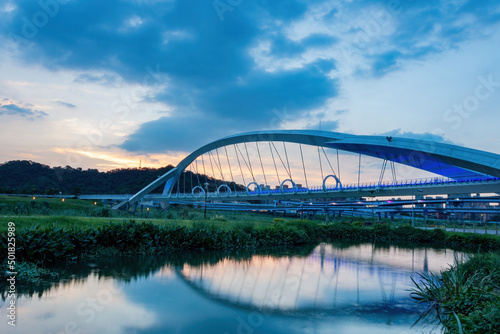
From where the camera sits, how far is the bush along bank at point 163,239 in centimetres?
1035

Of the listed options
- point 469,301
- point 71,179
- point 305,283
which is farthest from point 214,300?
point 71,179

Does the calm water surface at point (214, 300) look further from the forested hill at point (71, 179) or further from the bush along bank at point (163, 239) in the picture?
the forested hill at point (71, 179)

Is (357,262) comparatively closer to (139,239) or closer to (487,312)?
(139,239)

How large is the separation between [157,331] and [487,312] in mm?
5110

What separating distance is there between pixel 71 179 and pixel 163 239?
93.2m

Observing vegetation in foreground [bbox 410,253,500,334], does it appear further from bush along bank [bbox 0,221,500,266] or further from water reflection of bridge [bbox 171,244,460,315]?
bush along bank [bbox 0,221,500,266]

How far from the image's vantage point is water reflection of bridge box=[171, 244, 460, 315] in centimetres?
812

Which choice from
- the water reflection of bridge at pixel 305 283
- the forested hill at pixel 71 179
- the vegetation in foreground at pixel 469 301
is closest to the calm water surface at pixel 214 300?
the water reflection of bridge at pixel 305 283

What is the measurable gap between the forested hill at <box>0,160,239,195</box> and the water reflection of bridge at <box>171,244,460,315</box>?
75.7m

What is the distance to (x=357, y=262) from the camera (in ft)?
49.4

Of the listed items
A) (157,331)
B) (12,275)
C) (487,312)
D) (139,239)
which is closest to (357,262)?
(139,239)

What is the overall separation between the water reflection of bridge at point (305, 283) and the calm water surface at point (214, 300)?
0.03 metres

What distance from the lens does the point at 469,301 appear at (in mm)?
6812

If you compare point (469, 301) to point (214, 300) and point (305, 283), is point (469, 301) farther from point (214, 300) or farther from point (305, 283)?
point (214, 300)
